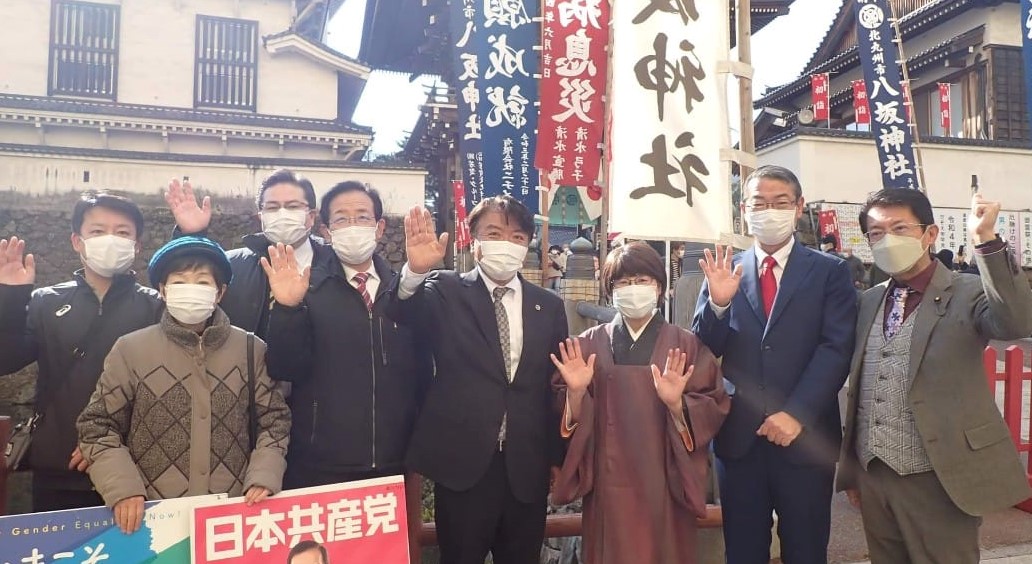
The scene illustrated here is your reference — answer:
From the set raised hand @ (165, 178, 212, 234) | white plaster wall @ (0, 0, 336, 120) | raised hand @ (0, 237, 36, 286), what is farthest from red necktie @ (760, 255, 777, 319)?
white plaster wall @ (0, 0, 336, 120)

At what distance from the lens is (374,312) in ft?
8.89

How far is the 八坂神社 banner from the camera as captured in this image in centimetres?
713

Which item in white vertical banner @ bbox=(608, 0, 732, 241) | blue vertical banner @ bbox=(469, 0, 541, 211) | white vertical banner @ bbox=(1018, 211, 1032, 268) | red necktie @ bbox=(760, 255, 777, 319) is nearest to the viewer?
red necktie @ bbox=(760, 255, 777, 319)

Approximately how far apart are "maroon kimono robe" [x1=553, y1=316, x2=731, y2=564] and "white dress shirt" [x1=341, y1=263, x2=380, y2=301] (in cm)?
92

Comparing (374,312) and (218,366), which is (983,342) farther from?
(218,366)

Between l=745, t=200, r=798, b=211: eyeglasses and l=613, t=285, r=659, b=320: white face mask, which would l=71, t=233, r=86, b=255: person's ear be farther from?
l=745, t=200, r=798, b=211: eyeglasses

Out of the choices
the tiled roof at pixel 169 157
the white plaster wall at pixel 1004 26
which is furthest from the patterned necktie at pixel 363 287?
the white plaster wall at pixel 1004 26

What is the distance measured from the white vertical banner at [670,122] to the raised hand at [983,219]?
6.13ft

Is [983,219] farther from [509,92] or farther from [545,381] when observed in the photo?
[509,92]

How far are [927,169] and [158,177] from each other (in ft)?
52.5

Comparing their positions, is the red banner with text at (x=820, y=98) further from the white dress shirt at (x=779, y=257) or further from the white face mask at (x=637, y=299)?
the white face mask at (x=637, y=299)

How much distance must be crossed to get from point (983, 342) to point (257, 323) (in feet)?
10.1

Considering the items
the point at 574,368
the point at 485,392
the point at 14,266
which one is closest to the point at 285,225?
the point at 14,266

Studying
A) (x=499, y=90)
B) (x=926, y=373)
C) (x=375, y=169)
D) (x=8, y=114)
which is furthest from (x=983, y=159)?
(x=8, y=114)
